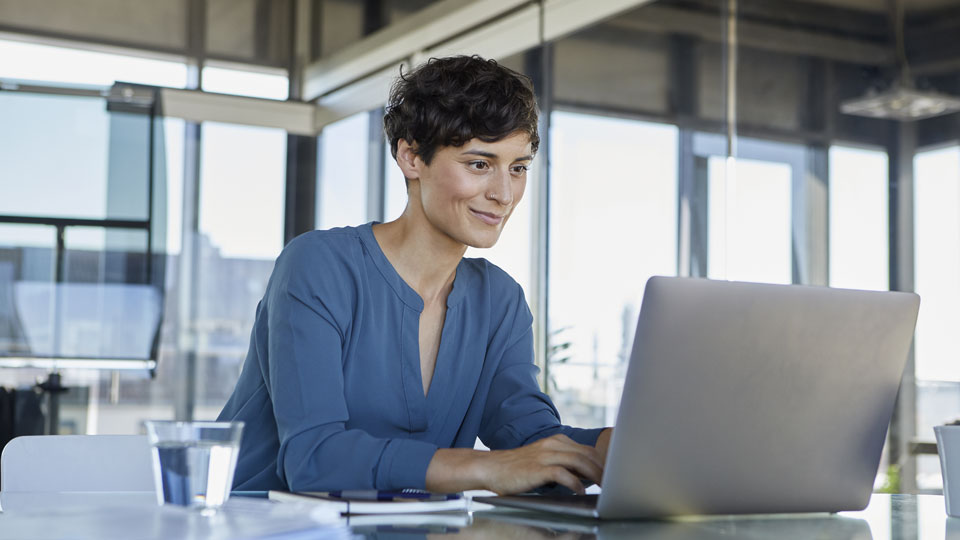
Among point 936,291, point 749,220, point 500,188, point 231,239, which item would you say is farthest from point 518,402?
point 231,239

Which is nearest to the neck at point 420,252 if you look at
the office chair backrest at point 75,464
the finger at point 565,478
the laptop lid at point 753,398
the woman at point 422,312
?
the woman at point 422,312

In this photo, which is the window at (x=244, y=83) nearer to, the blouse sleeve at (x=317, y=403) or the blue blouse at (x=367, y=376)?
the blue blouse at (x=367, y=376)

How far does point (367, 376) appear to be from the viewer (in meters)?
1.44

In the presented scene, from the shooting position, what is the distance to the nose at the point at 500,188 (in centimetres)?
151

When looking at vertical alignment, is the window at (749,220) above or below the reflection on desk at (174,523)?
above

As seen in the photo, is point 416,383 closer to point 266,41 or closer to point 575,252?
point 575,252

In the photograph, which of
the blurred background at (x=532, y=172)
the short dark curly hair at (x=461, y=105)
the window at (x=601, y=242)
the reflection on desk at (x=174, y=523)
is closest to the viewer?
the reflection on desk at (x=174, y=523)

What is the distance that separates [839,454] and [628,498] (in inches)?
9.6

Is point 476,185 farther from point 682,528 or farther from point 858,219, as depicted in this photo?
point 858,219

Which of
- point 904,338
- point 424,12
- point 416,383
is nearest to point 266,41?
point 424,12

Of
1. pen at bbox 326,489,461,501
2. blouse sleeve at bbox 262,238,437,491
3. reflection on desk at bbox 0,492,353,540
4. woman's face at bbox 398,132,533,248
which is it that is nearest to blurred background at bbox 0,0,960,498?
woman's face at bbox 398,132,533,248

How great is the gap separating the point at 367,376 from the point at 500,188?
316mm

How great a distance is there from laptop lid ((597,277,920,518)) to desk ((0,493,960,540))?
1.2 inches

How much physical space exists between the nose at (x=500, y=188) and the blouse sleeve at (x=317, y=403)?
246 mm
